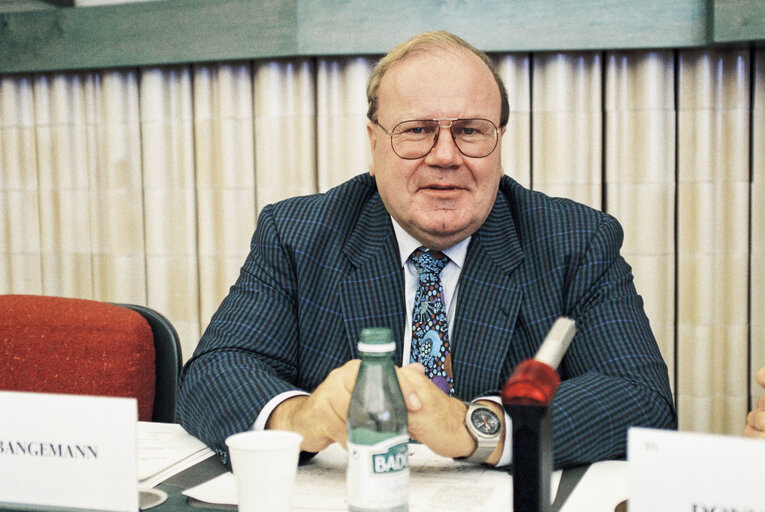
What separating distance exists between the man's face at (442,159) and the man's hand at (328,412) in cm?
59

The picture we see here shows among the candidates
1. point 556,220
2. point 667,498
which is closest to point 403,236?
point 556,220

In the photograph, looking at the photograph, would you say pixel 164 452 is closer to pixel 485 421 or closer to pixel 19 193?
pixel 485 421

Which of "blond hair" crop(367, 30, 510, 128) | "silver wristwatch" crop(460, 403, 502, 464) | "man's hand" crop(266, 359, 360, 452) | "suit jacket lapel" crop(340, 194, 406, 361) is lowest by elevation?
"silver wristwatch" crop(460, 403, 502, 464)

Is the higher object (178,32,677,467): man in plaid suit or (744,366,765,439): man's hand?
(178,32,677,467): man in plaid suit

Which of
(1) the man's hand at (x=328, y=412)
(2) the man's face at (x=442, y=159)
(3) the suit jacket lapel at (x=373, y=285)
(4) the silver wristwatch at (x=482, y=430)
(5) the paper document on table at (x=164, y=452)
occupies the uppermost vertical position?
(2) the man's face at (x=442, y=159)

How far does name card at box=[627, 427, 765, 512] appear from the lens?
2.35ft

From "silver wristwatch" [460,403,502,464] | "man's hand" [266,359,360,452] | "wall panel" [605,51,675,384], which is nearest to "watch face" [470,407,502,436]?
"silver wristwatch" [460,403,502,464]

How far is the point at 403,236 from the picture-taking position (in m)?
1.72

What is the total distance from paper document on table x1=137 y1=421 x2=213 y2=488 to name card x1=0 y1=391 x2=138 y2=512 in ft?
0.42

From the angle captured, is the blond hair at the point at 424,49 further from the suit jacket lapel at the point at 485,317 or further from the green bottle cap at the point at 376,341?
the green bottle cap at the point at 376,341

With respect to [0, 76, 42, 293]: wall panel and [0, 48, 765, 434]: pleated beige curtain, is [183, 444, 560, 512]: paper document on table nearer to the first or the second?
[0, 48, 765, 434]: pleated beige curtain

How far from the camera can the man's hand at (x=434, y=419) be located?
107 cm

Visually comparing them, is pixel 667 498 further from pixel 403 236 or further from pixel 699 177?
pixel 699 177

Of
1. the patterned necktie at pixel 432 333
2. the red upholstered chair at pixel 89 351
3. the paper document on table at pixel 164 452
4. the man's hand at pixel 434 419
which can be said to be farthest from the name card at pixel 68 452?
the patterned necktie at pixel 432 333
